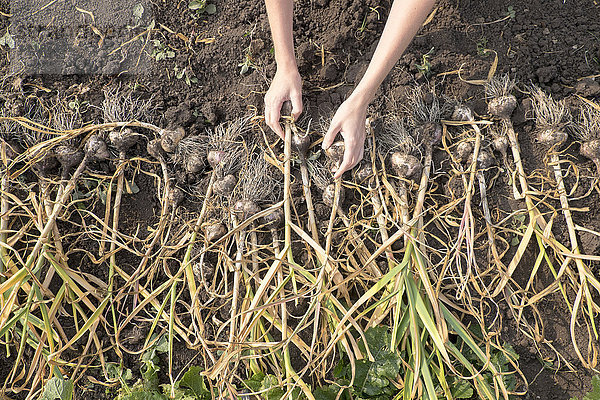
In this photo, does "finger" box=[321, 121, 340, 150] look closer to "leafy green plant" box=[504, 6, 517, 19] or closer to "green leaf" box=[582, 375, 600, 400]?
"leafy green plant" box=[504, 6, 517, 19]

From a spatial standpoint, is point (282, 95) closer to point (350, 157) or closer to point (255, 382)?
point (350, 157)

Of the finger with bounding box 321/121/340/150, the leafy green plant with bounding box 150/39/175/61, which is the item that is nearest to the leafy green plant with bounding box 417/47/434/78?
the finger with bounding box 321/121/340/150

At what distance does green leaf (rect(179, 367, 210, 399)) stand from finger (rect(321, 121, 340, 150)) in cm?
76

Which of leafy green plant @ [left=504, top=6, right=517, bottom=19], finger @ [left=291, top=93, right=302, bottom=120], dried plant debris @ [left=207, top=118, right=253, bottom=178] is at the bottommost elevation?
dried plant debris @ [left=207, top=118, right=253, bottom=178]

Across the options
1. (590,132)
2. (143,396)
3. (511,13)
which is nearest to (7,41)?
(143,396)

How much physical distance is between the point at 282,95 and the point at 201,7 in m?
0.51

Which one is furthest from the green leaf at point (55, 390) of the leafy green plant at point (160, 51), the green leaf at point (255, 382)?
the leafy green plant at point (160, 51)

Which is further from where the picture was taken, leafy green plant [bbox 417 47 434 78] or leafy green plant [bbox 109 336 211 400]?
leafy green plant [bbox 417 47 434 78]

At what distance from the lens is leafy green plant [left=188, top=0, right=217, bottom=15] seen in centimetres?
165

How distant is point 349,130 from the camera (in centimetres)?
135

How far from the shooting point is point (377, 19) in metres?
1.61

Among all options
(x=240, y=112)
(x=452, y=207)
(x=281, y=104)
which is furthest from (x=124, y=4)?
(x=452, y=207)

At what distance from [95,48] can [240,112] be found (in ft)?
1.92

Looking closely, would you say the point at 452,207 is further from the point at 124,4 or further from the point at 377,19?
the point at 124,4
